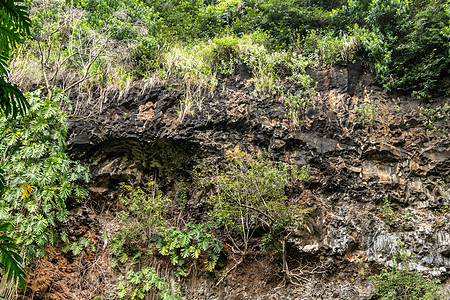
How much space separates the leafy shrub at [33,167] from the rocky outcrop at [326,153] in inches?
66.6

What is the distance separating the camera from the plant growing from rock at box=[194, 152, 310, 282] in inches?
237

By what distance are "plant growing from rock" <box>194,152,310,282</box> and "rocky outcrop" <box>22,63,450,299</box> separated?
46cm

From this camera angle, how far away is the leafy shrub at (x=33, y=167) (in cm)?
521

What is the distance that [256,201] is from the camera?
6137 millimetres

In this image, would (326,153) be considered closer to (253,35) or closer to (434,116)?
(434,116)

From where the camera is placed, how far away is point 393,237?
631 cm

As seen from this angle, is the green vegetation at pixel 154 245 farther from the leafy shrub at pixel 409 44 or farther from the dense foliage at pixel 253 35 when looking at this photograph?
the leafy shrub at pixel 409 44

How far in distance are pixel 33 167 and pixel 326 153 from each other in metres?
5.78

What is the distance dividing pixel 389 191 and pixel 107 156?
21.2 ft

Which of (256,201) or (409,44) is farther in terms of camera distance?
(409,44)

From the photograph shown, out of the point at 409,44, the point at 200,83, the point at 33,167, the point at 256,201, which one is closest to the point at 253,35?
the point at 200,83

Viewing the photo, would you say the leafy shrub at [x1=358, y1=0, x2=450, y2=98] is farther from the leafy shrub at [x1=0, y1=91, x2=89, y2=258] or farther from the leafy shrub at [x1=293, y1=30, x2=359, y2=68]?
the leafy shrub at [x1=0, y1=91, x2=89, y2=258]

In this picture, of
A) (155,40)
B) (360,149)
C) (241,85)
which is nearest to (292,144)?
(360,149)

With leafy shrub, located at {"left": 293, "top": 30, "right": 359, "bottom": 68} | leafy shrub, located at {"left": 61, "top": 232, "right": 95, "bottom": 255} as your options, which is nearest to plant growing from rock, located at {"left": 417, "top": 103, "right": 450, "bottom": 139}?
leafy shrub, located at {"left": 293, "top": 30, "right": 359, "bottom": 68}
